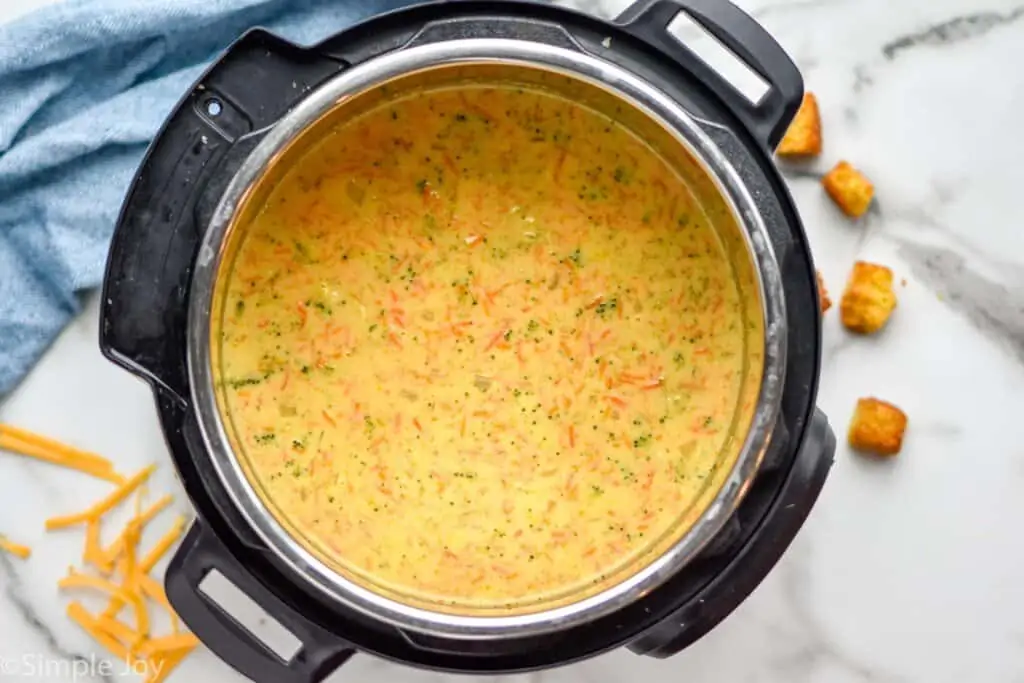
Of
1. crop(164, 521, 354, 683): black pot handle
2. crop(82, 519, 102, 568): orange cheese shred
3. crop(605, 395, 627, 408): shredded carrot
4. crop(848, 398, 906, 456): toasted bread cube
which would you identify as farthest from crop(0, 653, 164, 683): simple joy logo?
crop(848, 398, 906, 456): toasted bread cube

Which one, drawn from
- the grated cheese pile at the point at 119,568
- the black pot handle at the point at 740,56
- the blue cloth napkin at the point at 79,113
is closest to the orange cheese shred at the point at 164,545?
the grated cheese pile at the point at 119,568

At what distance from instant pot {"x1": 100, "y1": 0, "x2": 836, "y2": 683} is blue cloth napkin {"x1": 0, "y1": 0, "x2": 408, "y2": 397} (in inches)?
9.2

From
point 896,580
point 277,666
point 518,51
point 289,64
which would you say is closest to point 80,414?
point 277,666

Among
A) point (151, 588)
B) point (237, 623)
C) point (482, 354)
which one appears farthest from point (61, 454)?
point (482, 354)

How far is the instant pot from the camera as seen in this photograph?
3.29 ft

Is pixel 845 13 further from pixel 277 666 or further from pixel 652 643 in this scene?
pixel 277 666

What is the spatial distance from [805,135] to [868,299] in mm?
195

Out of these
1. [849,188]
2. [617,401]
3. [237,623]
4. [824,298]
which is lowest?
[237,623]

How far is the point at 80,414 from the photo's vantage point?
1.28 metres

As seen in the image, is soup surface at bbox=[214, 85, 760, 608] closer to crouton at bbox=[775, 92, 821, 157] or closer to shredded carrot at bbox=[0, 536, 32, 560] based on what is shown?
crouton at bbox=[775, 92, 821, 157]

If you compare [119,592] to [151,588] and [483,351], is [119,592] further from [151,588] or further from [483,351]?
[483,351]

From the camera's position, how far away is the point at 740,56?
1.07 m

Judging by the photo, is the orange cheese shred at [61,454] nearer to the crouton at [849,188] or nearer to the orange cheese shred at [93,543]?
the orange cheese shred at [93,543]

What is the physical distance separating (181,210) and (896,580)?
886 millimetres
